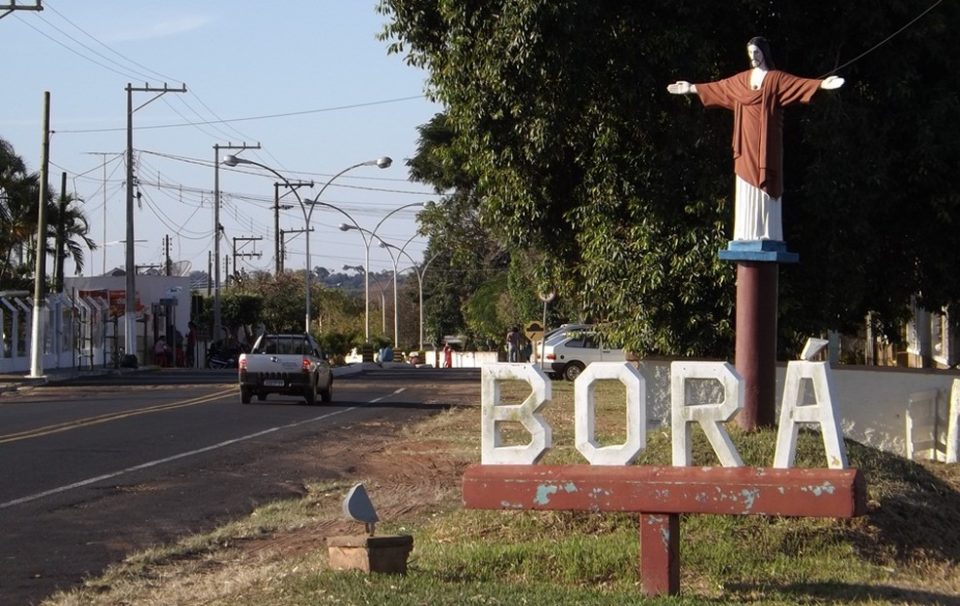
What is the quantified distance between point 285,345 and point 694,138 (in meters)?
17.5

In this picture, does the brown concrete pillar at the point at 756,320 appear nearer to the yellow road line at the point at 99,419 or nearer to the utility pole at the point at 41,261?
the yellow road line at the point at 99,419

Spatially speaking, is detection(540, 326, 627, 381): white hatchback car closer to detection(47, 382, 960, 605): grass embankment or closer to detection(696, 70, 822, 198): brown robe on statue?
detection(47, 382, 960, 605): grass embankment

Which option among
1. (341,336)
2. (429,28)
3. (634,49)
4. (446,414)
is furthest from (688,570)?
(341,336)

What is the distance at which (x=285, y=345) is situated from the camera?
30.6 metres

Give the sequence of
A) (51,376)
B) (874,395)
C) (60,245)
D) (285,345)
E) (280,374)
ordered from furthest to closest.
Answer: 1. (60,245)
2. (51,376)
3. (285,345)
4. (280,374)
5. (874,395)

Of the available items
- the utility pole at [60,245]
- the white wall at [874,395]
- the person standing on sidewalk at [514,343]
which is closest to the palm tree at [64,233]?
the utility pole at [60,245]

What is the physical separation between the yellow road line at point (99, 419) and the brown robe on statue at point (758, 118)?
12723 millimetres

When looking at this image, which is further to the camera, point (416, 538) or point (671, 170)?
point (671, 170)

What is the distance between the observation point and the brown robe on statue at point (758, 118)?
1052 centimetres

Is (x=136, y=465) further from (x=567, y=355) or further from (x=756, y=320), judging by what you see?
(x=567, y=355)

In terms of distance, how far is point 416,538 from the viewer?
10.8m

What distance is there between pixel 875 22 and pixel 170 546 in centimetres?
940

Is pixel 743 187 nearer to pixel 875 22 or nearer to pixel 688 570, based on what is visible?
pixel 688 570

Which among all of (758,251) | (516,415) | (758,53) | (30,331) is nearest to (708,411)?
(516,415)
